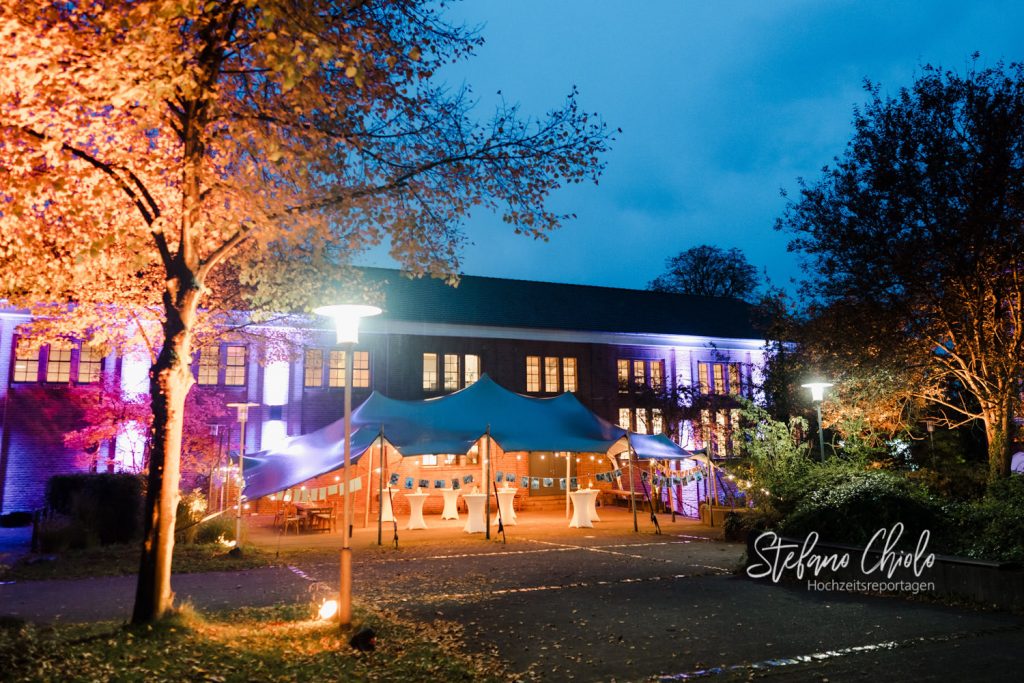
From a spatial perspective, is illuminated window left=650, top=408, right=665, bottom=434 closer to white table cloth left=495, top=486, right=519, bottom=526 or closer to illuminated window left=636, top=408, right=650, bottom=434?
illuminated window left=636, top=408, right=650, bottom=434

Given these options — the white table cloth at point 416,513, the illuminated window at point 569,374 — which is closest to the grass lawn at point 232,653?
the white table cloth at point 416,513

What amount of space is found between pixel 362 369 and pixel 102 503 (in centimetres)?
1220

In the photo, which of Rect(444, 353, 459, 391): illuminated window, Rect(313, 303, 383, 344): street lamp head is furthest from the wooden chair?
Rect(313, 303, 383, 344): street lamp head

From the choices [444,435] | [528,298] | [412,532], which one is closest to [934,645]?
[444,435]

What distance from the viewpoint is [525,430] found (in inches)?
700

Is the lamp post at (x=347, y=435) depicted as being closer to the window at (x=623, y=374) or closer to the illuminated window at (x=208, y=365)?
the illuminated window at (x=208, y=365)

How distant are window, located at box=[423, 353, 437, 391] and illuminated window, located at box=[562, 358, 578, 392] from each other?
5.69 meters

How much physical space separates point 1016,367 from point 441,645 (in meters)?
14.4

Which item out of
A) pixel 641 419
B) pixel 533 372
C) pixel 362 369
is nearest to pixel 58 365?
pixel 362 369

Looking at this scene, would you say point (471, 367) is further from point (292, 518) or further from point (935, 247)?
point (935, 247)

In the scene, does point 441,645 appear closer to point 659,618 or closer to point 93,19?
point 659,618

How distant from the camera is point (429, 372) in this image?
27812 mm

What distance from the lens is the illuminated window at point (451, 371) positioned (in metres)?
28.0

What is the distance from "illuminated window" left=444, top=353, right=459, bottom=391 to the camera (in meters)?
28.0
